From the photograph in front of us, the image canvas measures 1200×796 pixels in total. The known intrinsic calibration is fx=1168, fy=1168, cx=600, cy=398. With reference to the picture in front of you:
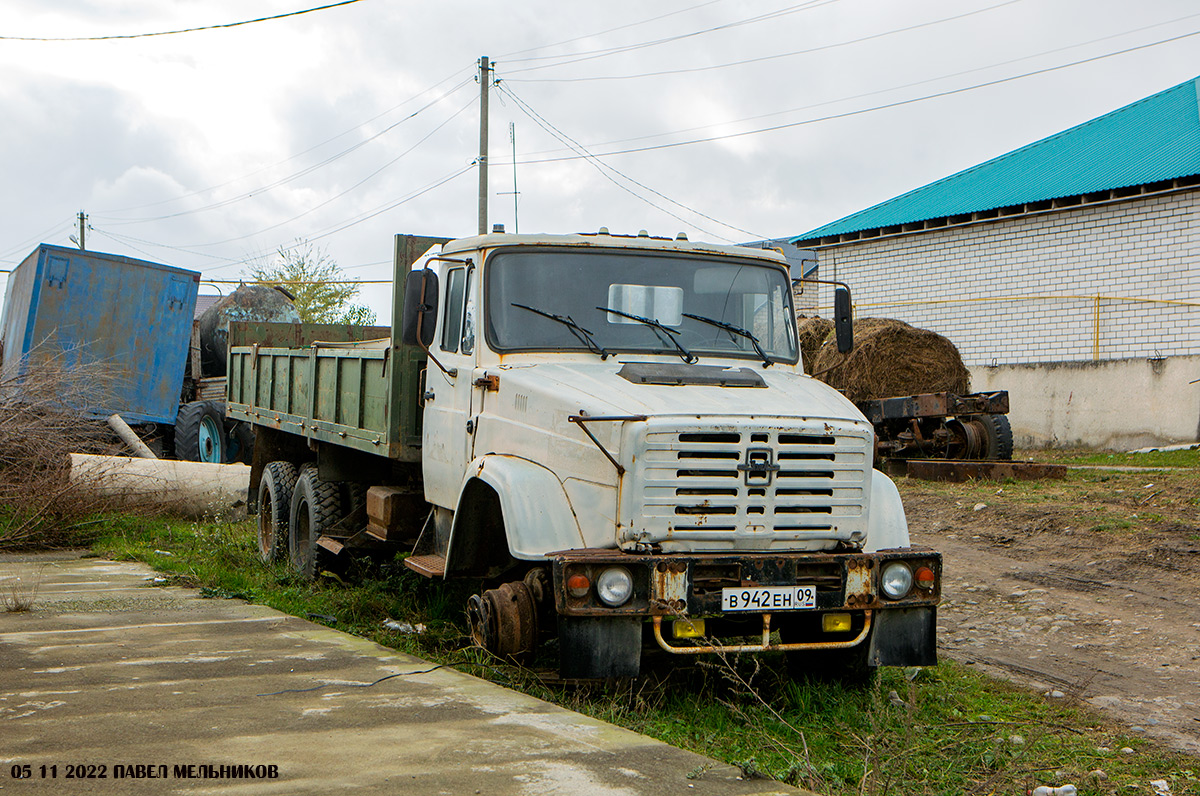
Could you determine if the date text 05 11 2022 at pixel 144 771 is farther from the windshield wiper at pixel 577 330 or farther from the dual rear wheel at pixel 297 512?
the dual rear wheel at pixel 297 512

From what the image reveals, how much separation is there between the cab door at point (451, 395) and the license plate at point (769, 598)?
6.10ft

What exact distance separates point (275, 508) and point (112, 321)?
276 inches

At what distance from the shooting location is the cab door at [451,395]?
646 cm

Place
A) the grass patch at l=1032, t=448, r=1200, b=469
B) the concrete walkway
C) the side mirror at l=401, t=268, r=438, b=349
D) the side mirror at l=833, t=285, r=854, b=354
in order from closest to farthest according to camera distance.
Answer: the concrete walkway, the side mirror at l=401, t=268, r=438, b=349, the side mirror at l=833, t=285, r=854, b=354, the grass patch at l=1032, t=448, r=1200, b=469

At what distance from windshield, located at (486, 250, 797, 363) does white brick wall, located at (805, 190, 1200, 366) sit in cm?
1530

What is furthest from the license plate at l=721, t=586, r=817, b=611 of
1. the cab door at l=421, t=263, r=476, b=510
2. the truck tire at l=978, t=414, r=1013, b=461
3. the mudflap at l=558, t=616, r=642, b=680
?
the truck tire at l=978, t=414, r=1013, b=461

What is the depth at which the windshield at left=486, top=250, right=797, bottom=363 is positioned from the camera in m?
6.14

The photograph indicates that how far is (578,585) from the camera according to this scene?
195 inches

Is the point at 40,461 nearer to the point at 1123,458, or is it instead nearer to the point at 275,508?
the point at 275,508

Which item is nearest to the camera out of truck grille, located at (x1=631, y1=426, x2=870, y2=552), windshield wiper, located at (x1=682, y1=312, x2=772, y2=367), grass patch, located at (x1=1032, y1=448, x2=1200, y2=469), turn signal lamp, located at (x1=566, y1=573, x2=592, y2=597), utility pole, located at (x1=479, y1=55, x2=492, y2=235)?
turn signal lamp, located at (x1=566, y1=573, x2=592, y2=597)

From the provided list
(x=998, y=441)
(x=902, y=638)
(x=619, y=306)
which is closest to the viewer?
(x=902, y=638)

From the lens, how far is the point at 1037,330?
21.2 meters

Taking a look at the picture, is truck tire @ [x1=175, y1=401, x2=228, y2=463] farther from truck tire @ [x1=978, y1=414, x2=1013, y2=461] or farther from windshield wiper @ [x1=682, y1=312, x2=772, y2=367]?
windshield wiper @ [x1=682, y1=312, x2=772, y2=367]

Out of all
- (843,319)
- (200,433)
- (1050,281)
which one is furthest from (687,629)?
(1050,281)
